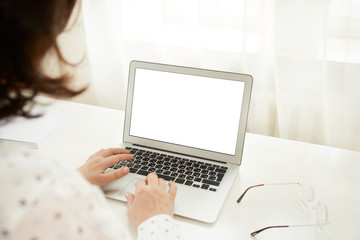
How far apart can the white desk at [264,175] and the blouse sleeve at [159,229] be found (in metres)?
0.05

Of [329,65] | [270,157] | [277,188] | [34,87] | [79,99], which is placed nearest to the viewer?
[34,87]

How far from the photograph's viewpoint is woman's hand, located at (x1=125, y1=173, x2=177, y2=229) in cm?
84

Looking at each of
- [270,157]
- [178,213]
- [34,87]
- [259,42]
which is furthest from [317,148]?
[34,87]

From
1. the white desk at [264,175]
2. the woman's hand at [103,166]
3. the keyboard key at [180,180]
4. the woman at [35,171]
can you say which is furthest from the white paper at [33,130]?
the woman at [35,171]

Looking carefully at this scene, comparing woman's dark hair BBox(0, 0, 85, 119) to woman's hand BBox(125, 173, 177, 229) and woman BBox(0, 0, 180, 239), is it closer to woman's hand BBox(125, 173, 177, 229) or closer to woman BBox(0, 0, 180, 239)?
woman BBox(0, 0, 180, 239)

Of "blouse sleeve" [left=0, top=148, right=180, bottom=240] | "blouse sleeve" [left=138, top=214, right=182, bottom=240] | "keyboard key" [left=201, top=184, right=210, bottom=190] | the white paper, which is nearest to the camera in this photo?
"blouse sleeve" [left=0, top=148, right=180, bottom=240]

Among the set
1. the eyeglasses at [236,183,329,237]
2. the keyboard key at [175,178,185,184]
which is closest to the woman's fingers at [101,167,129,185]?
the keyboard key at [175,178,185,184]

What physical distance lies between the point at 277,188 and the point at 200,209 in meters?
0.21

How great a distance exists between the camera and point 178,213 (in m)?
0.87

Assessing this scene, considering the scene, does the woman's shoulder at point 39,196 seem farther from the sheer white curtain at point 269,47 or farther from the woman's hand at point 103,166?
the sheer white curtain at point 269,47

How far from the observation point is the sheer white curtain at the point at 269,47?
1172 millimetres

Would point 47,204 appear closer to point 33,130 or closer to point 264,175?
point 264,175

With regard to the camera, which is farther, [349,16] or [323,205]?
[349,16]

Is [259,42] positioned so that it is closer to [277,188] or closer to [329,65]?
[329,65]
